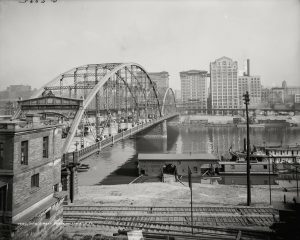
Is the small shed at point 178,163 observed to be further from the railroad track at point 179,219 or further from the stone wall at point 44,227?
the stone wall at point 44,227

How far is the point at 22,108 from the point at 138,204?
19718mm

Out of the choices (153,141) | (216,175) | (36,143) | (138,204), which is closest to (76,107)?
(138,204)

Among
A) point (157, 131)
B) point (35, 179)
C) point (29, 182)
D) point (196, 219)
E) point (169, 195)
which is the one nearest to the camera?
point (29, 182)

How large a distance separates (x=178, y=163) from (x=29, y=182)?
32.0m

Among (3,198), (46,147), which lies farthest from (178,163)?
(3,198)

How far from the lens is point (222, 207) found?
25109 millimetres

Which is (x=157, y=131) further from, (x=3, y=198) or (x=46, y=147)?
(x=3, y=198)

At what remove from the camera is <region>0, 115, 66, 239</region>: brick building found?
1562 centimetres

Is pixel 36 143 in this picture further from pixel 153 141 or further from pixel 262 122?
pixel 262 122

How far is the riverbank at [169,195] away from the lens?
28328 mm

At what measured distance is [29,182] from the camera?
17328 mm

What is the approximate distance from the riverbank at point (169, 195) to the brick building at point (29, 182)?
930cm

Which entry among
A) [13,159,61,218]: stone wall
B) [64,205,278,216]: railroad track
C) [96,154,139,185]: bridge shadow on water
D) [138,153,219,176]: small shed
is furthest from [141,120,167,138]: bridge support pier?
[13,159,61,218]: stone wall

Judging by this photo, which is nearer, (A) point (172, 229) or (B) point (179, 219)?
(A) point (172, 229)
